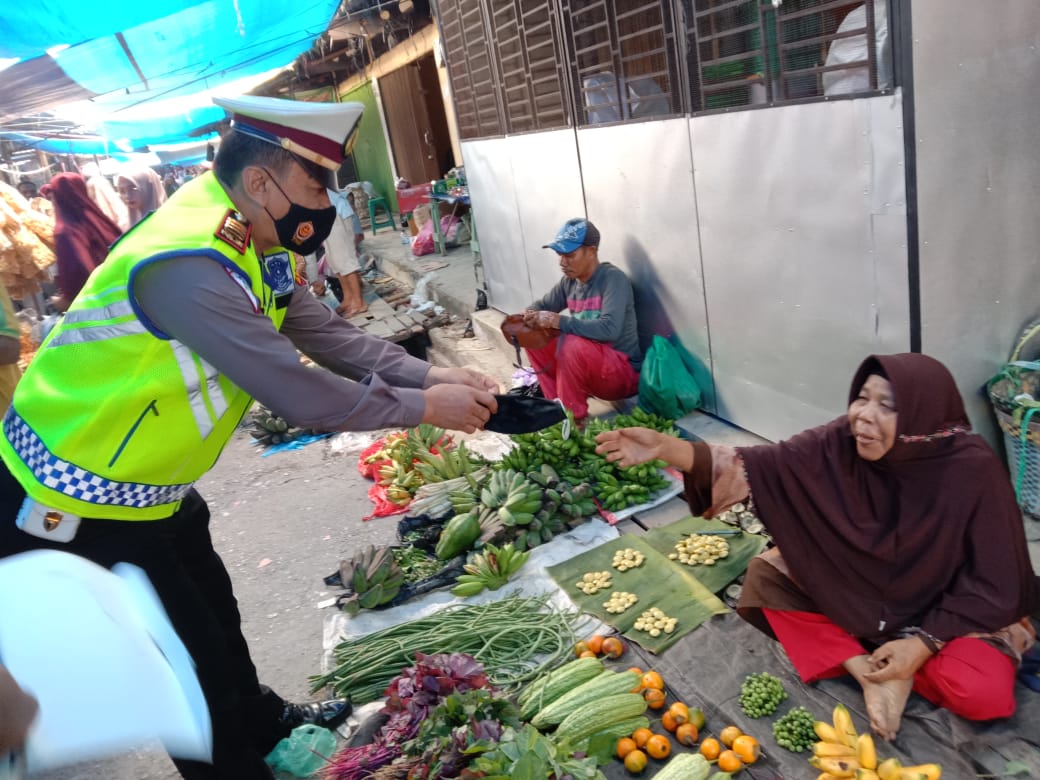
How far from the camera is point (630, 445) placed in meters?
2.72

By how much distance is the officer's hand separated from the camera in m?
2.42

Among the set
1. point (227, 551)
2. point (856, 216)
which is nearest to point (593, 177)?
point (856, 216)

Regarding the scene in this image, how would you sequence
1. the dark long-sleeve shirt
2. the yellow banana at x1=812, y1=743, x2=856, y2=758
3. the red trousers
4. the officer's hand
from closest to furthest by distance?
the yellow banana at x1=812, y1=743, x2=856, y2=758 < the red trousers < the officer's hand < the dark long-sleeve shirt

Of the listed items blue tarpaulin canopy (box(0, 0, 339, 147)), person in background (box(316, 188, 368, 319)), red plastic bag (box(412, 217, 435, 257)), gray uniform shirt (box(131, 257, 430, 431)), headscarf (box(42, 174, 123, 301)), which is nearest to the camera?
gray uniform shirt (box(131, 257, 430, 431))

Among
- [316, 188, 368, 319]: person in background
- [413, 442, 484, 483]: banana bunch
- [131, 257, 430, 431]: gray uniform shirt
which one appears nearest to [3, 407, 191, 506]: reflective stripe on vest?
[131, 257, 430, 431]: gray uniform shirt

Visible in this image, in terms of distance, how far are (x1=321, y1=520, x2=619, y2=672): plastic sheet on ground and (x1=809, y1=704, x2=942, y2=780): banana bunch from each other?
112cm

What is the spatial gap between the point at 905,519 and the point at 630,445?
0.92 m

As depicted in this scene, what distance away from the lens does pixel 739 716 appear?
103 inches

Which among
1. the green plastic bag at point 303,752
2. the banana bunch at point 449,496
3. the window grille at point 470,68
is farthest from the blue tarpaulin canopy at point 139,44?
the green plastic bag at point 303,752

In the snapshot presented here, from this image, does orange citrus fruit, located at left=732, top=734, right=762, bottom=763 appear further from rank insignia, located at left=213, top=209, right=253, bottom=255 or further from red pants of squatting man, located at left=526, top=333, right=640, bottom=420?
red pants of squatting man, located at left=526, top=333, right=640, bottom=420

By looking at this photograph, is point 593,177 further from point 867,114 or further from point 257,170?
point 257,170

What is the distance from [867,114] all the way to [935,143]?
28 centimetres

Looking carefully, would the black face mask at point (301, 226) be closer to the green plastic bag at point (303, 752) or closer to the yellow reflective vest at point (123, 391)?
the yellow reflective vest at point (123, 391)

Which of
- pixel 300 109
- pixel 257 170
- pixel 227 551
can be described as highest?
pixel 300 109
